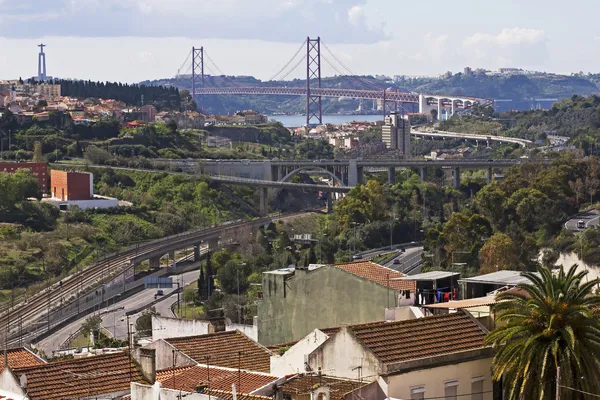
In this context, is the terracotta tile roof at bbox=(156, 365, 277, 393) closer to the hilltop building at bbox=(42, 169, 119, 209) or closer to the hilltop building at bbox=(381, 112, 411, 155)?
the hilltop building at bbox=(42, 169, 119, 209)

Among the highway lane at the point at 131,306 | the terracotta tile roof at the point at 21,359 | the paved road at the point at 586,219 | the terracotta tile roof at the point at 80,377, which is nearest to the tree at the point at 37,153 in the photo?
the highway lane at the point at 131,306

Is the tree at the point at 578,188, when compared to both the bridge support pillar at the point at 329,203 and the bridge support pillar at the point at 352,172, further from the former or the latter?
the bridge support pillar at the point at 352,172

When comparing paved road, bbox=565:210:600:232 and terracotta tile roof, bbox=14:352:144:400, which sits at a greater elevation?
terracotta tile roof, bbox=14:352:144:400

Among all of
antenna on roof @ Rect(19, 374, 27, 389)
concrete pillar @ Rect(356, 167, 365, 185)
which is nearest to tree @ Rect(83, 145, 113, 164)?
concrete pillar @ Rect(356, 167, 365, 185)

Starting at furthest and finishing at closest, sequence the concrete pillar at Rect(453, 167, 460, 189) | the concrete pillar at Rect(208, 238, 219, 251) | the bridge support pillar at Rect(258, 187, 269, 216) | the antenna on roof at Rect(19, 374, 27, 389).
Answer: the bridge support pillar at Rect(258, 187, 269, 216)
the concrete pillar at Rect(453, 167, 460, 189)
the concrete pillar at Rect(208, 238, 219, 251)
the antenna on roof at Rect(19, 374, 27, 389)

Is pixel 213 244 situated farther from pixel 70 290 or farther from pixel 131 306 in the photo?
pixel 131 306

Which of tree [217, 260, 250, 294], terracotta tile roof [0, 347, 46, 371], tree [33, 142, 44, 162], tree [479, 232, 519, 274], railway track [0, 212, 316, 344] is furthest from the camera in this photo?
tree [33, 142, 44, 162]

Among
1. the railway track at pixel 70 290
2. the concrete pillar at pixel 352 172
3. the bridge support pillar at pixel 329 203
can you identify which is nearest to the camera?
the railway track at pixel 70 290
